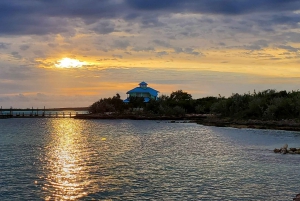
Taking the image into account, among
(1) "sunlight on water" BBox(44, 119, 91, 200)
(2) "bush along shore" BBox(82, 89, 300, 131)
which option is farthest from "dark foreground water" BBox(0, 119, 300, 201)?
(2) "bush along shore" BBox(82, 89, 300, 131)

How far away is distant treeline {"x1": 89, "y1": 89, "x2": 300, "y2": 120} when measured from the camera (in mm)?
89750

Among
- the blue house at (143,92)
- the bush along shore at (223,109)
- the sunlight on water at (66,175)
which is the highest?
the blue house at (143,92)

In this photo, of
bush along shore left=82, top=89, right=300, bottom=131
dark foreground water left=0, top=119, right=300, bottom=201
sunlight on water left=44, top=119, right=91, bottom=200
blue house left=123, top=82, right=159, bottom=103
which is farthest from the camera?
blue house left=123, top=82, right=159, bottom=103

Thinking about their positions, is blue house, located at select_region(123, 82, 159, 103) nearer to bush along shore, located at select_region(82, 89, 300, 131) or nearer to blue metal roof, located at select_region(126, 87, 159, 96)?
blue metal roof, located at select_region(126, 87, 159, 96)

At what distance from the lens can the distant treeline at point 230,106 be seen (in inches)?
3533

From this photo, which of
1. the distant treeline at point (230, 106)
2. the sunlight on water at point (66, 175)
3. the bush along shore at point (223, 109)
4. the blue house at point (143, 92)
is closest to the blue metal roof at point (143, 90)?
the blue house at point (143, 92)

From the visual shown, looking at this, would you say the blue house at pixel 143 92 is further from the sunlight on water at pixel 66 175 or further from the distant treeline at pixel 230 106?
the sunlight on water at pixel 66 175

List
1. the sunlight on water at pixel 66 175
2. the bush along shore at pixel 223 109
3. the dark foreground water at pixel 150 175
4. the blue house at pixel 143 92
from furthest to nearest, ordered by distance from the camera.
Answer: the blue house at pixel 143 92
the bush along shore at pixel 223 109
the sunlight on water at pixel 66 175
the dark foreground water at pixel 150 175

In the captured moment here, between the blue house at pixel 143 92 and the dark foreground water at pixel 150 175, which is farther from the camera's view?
the blue house at pixel 143 92

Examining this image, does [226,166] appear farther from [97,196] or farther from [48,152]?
[48,152]

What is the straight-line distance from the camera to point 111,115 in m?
140

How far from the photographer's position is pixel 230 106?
348 feet

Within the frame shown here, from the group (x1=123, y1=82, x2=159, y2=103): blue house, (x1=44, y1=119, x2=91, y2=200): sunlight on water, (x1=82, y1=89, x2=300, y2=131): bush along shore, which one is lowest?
(x1=44, y1=119, x2=91, y2=200): sunlight on water

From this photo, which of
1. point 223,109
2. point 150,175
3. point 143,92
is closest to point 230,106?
point 223,109
